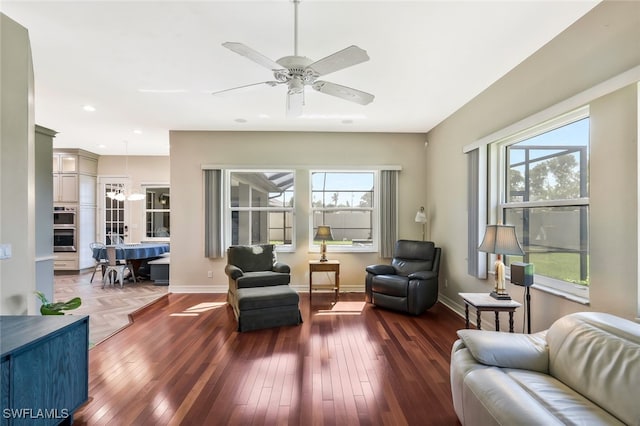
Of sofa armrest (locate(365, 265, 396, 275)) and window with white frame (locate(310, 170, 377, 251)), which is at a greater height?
window with white frame (locate(310, 170, 377, 251))

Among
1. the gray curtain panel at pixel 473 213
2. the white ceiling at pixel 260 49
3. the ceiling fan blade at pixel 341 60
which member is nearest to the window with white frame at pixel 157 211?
the white ceiling at pixel 260 49

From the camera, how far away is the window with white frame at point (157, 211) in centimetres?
766

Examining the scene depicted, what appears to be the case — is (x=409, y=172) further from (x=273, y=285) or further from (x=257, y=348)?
(x=257, y=348)

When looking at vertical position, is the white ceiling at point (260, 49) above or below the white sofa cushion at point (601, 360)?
above

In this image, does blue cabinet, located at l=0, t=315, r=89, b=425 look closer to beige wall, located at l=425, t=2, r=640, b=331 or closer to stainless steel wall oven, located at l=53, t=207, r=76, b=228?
beige wall, located at l=425, t=2, r=640, b=331

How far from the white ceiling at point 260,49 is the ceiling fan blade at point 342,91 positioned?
44 cm

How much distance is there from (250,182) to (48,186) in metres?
2.81

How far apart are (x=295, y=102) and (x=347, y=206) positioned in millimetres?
3137

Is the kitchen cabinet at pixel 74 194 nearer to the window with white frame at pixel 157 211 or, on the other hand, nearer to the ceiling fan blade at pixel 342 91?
the window with white frame at pixel 157 211

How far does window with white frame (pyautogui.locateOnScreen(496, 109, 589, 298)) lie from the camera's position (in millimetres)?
2451

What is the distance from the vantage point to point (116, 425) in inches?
77.0

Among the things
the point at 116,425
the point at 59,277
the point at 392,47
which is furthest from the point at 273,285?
the point at 59,277

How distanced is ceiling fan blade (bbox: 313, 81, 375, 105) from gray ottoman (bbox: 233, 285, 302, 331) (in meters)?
2.36

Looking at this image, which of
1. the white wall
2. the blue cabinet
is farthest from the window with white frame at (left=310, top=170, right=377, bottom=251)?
the blue cabinet
